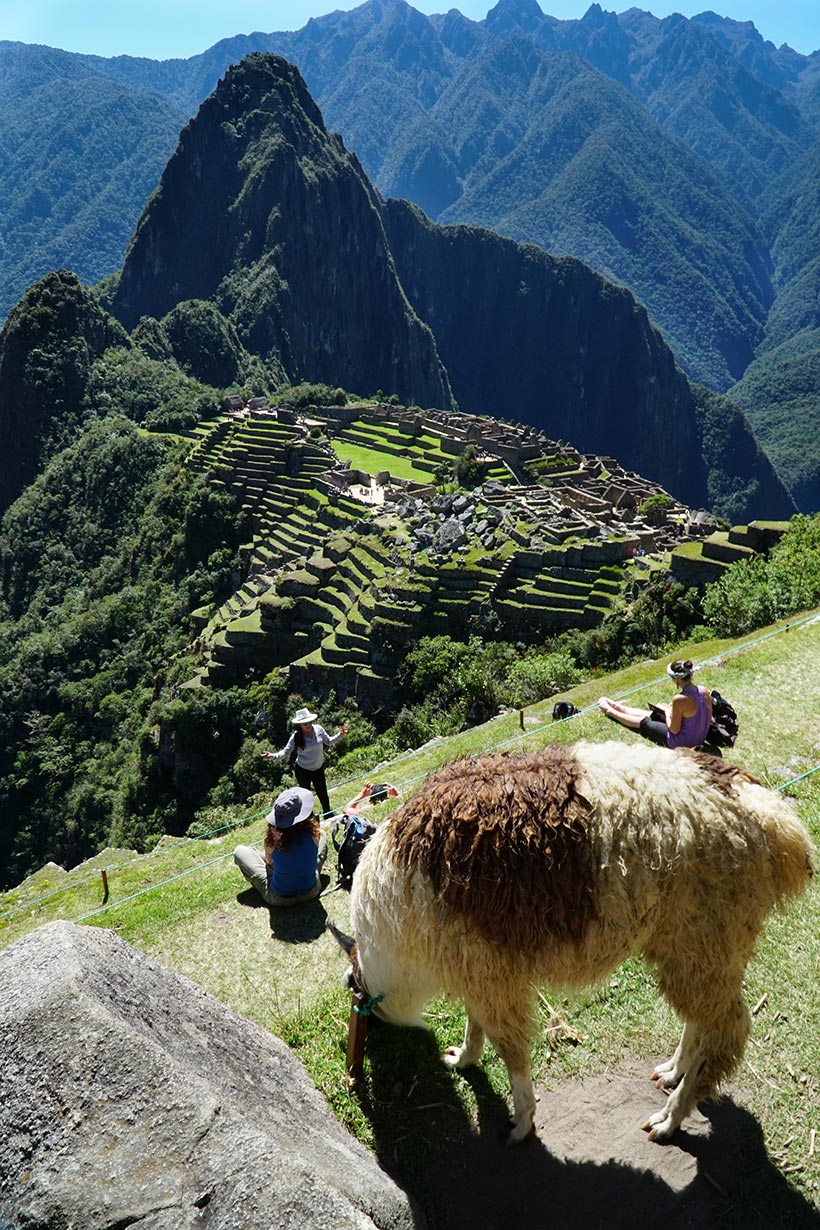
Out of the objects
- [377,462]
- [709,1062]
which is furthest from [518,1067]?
[377,462]

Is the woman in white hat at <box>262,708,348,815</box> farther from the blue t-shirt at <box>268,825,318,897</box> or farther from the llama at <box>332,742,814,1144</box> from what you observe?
the llama at <box>332,742,814,1144</box>

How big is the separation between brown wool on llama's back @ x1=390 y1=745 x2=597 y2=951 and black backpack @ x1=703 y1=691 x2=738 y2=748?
331 centimetres

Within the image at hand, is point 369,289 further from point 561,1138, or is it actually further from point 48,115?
point 561,1138

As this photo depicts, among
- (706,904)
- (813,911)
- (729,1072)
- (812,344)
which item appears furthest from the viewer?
(812,344)

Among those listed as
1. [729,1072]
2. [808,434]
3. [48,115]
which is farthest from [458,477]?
[48,115]

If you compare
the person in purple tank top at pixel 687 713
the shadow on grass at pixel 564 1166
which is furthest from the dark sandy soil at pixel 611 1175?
the person in purple tank top at pixel 687 713

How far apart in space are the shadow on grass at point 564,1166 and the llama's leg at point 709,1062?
0.11m

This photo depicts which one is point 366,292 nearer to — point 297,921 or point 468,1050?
point 297,921

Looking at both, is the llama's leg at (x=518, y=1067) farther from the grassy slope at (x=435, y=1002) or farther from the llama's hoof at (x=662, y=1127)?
the llama's hoof at (x=662, y=1127)

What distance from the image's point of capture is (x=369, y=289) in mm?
120562

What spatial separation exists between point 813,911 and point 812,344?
175m

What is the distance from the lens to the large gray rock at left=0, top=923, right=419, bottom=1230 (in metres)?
1.85

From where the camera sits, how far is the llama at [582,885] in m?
2.90

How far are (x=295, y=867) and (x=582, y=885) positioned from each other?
2.56 metres
